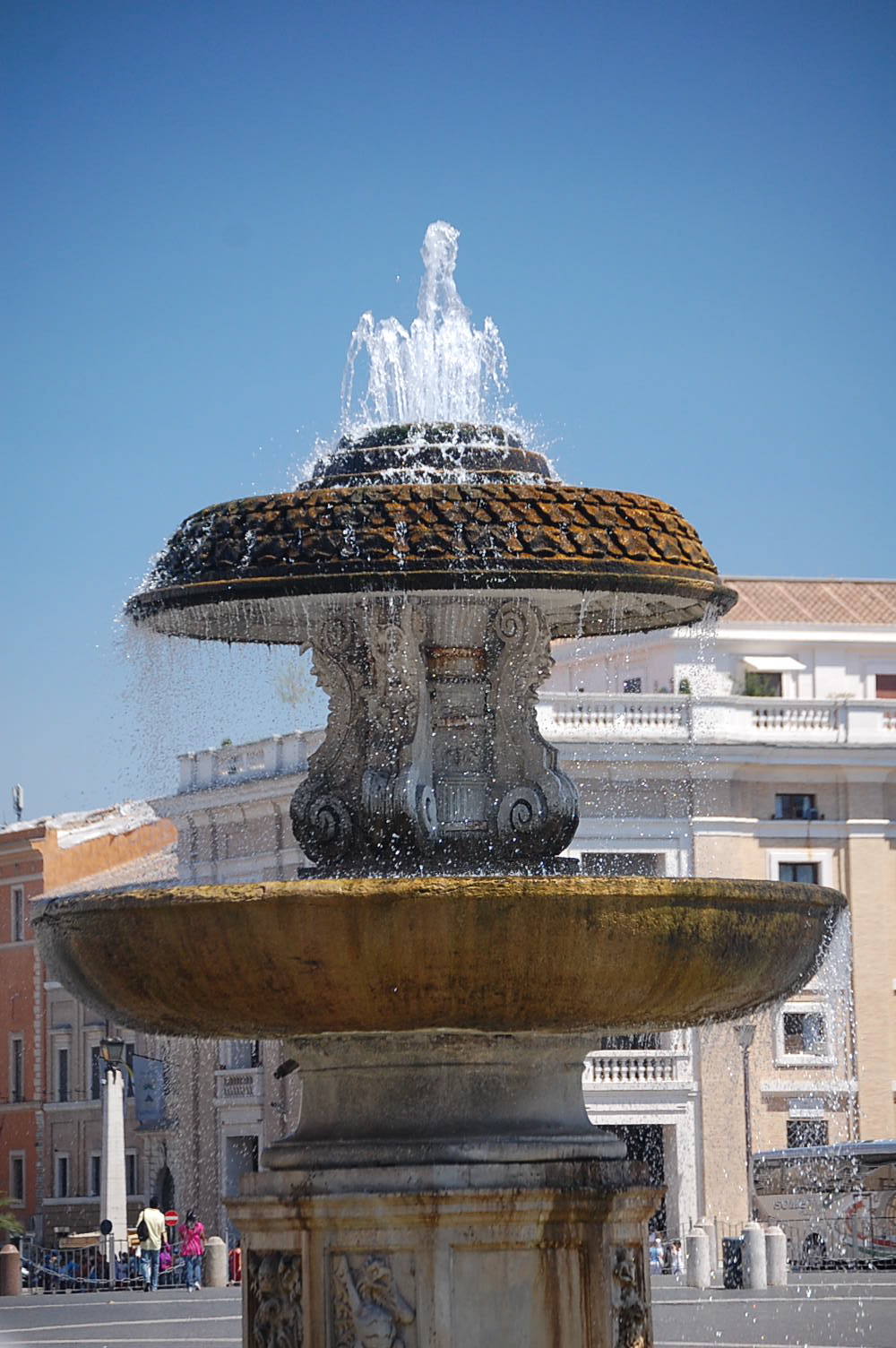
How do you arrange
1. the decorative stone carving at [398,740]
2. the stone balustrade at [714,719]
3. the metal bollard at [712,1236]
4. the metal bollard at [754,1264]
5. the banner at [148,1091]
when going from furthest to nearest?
the banner at [148,1091] → the stone balustrade at [714,719] → the metal bollard at [712,1236] → the metal bollard at [754,1264] → the decorative stone carving at [398,740]

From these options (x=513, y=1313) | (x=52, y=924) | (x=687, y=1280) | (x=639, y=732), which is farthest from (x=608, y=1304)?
(x=639, y=732)

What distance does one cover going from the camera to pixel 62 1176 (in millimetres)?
54719

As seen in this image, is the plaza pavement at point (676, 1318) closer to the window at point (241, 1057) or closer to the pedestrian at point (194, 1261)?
the pedestrian at point (194, 1261)

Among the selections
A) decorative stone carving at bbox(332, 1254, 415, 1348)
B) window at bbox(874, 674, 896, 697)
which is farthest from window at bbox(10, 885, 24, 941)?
decorative stone carving at bbox(332, 1254, 415, 1348)

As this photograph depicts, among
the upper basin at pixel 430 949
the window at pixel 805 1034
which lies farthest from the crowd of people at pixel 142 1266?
the upper basin at pixel 430 949

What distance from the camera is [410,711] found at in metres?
8.35

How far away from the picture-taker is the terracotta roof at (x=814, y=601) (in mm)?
47562

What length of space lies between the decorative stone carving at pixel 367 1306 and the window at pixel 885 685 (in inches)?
1607

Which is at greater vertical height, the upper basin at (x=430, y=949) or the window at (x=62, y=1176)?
the upper basin at (x=430, y=949)

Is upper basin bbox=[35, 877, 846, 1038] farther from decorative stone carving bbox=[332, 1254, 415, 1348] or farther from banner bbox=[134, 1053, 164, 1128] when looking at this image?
banner bbox=[134, 1053, 164, 1128]

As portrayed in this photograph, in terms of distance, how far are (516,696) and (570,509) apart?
0.80m

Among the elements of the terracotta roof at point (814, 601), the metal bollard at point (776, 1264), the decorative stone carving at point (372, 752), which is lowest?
the metal bollard at point (776, 1264)

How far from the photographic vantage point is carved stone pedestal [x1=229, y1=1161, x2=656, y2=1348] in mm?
7344

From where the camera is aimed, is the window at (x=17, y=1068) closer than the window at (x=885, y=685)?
No
